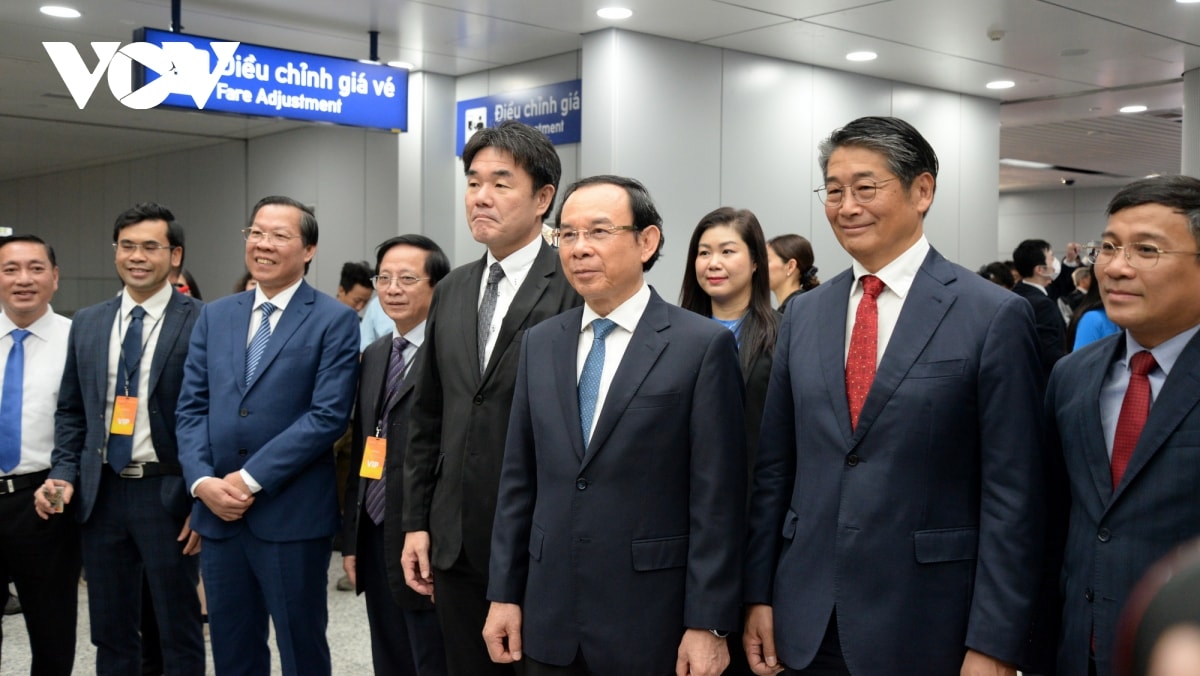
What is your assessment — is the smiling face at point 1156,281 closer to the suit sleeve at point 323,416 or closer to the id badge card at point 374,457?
the id badge card at point 374,457

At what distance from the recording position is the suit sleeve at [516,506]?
2426mm

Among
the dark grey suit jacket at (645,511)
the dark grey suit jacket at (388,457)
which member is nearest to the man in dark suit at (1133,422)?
the dark grey suit jacket at (645,511)

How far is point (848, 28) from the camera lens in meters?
7.07

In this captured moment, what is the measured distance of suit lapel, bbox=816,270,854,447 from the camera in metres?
2.14

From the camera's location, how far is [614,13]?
667cm

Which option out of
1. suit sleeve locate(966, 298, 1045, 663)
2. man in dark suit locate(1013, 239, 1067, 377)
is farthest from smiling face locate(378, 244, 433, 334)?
man in dark suit locate(1013, 239, 1067, 377)

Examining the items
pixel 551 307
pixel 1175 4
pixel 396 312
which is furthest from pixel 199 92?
pixel 1175 4

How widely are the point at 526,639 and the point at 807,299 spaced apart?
98 cm

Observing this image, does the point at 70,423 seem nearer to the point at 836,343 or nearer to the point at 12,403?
the point at 12,403

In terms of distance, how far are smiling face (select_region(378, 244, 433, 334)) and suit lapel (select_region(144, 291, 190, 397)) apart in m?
0.81

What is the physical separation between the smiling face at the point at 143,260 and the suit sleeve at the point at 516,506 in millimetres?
2024

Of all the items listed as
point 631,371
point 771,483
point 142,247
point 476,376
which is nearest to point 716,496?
point 771,483

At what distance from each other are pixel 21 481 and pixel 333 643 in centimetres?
166

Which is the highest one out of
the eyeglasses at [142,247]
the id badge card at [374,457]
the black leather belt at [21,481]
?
the eyeglasses at [142,247]
